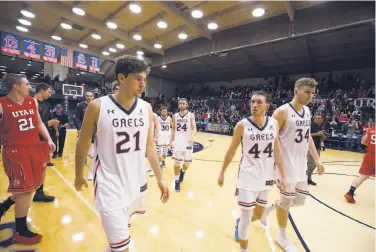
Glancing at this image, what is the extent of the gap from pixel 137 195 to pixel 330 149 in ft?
38.1

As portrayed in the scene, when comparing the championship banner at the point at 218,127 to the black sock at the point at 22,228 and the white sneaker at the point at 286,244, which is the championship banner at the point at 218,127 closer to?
the white sneaker at the point at 286,244

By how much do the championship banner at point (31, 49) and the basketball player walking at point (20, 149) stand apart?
1104cm

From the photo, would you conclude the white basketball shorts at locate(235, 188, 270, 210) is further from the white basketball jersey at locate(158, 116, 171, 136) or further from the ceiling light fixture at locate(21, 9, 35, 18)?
the ceiling light fixture at locate(21, 9, 35, 18)

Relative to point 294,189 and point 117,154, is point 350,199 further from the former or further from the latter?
point 117,154

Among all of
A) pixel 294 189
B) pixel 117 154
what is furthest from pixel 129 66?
pixel 294 189

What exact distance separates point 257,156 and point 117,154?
154cm

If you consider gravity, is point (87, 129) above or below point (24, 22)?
below

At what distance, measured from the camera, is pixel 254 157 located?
2.33 metres

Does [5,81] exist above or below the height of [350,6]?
below

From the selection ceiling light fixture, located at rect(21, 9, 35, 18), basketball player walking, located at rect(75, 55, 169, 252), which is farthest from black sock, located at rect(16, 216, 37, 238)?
ceiling light fixture, located at rect(21, 9, 35, 18)

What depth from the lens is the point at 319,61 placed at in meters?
14.7

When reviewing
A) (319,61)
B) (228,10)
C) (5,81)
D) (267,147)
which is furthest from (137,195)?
(319,61)

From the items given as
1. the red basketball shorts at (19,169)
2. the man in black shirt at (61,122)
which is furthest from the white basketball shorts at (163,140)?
the red basketball shorts at (19,169)

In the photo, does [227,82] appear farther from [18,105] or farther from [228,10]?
[18,105]
